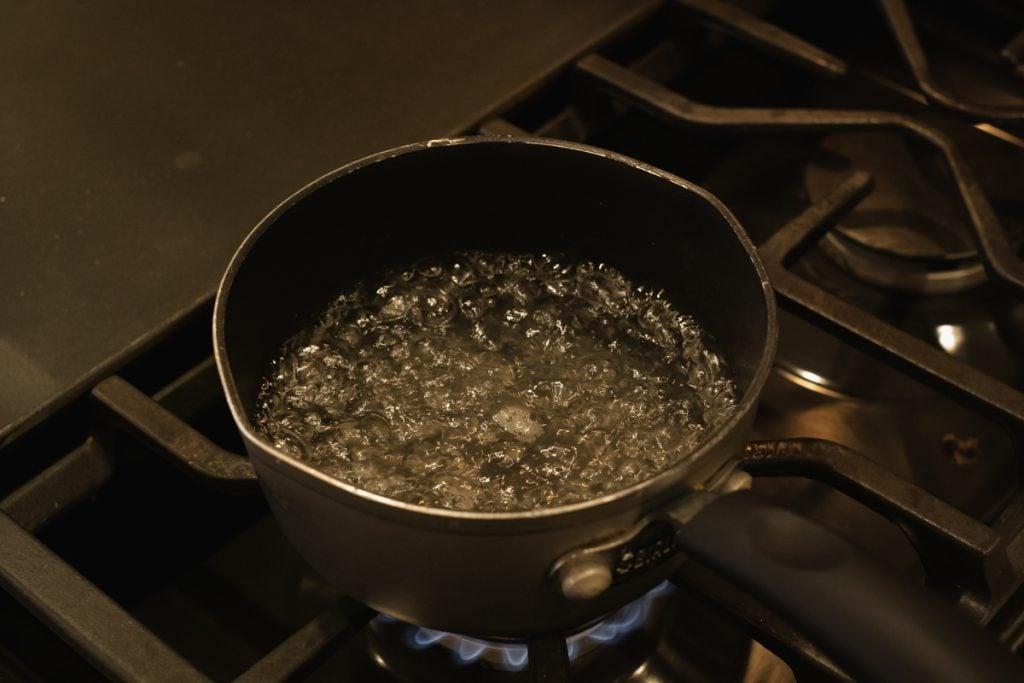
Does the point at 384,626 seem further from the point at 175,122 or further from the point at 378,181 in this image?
the point at 175,122

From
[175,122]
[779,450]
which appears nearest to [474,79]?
[175,122]

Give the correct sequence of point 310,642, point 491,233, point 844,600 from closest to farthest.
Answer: point 844,600
point 310,642
point 491,233

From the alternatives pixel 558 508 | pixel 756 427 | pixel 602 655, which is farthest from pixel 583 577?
pixel 756 427

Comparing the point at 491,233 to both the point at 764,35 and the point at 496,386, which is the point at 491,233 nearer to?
the point at 496,386

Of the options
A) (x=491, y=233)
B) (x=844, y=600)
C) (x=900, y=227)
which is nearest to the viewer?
(x=844, y=600)

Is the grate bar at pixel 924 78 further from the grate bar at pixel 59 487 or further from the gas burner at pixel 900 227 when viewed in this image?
the grate bar at pixel 59 487

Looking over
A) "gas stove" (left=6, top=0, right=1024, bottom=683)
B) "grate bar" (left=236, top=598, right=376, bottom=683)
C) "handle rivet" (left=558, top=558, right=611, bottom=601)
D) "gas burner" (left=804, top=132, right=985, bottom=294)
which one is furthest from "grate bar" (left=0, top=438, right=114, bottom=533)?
"gas burner" (left=804, top=132, right=985, bottom=294)

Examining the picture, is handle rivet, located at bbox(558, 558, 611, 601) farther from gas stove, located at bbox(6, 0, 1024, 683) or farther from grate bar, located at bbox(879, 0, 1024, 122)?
grate bar, located at bbox(879, 0, 1024, 122)
